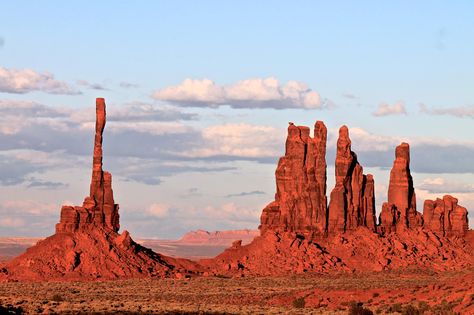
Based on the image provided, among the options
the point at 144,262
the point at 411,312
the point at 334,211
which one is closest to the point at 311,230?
the point at 334,211

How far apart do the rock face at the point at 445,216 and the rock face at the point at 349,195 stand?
10.9 m

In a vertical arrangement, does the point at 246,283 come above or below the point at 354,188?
below

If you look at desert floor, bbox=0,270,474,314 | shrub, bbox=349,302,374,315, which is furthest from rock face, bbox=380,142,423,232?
shrub, bbox=349,302,374,315

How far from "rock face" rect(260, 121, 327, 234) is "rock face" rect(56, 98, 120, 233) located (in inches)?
780

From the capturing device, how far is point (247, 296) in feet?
406

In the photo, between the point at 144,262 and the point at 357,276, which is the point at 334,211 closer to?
the point at 357,276

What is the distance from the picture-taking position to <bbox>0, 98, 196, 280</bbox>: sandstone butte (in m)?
152

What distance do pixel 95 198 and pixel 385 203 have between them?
3987cm

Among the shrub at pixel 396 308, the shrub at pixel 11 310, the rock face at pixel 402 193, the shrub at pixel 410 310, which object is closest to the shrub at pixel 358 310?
the shrub at pixel 396 308

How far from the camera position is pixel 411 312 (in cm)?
9431

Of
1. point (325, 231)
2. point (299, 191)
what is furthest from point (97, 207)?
point (325, 231)

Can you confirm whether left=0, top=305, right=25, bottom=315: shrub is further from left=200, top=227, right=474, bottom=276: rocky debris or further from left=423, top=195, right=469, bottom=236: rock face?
left=423, top=195, right=469, bottom=236: rock face

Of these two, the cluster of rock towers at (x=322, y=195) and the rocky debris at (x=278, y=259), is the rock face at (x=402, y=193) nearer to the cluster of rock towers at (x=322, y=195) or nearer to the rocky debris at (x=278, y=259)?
the cluster of rock towers at (x=322, y=195)

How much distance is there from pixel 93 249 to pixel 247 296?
112ft
